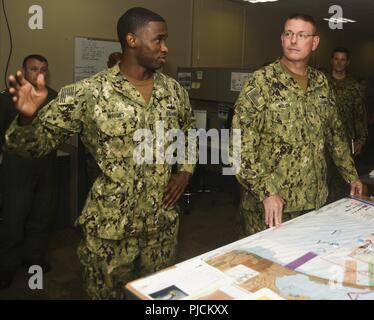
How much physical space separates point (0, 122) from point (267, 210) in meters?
1.71

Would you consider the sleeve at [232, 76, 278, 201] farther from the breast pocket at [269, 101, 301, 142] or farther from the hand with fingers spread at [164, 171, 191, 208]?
the hand with fingers spread at [164, 171, 191, 208]

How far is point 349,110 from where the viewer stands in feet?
→ 11.1

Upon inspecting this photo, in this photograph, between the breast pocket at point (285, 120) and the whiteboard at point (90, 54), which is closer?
the breast pocket at point (285, 120)

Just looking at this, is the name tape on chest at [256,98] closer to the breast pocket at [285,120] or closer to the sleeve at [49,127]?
the breast pocket at [285,120]

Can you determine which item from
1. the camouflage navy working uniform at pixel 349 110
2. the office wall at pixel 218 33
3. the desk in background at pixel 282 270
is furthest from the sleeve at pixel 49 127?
the office wall at pixel 218 33

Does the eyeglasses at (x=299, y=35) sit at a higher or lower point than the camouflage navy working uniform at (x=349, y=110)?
higher

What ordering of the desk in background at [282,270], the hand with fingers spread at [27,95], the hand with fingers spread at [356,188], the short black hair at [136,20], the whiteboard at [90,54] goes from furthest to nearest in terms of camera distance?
the whiteboard at [90,54]
the hand with fingers spread at [356,188]
the short black hair at [136,20]
the hand with fingers spread at [27,95]
the desk in background at [282,270]

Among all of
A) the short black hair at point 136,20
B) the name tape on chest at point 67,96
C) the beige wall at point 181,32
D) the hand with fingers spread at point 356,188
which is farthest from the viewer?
the beige wall at point 181,32

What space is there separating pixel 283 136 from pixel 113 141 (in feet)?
2.31

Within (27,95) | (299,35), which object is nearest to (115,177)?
(27,95)

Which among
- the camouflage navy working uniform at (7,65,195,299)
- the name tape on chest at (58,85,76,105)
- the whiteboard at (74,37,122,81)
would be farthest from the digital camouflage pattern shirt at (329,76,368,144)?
the name tape on chest at (58,85,76,105)

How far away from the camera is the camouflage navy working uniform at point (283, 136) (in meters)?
1.62

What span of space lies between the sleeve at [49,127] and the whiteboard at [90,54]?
8.09ft

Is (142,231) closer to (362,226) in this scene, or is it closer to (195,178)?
(362,226)
